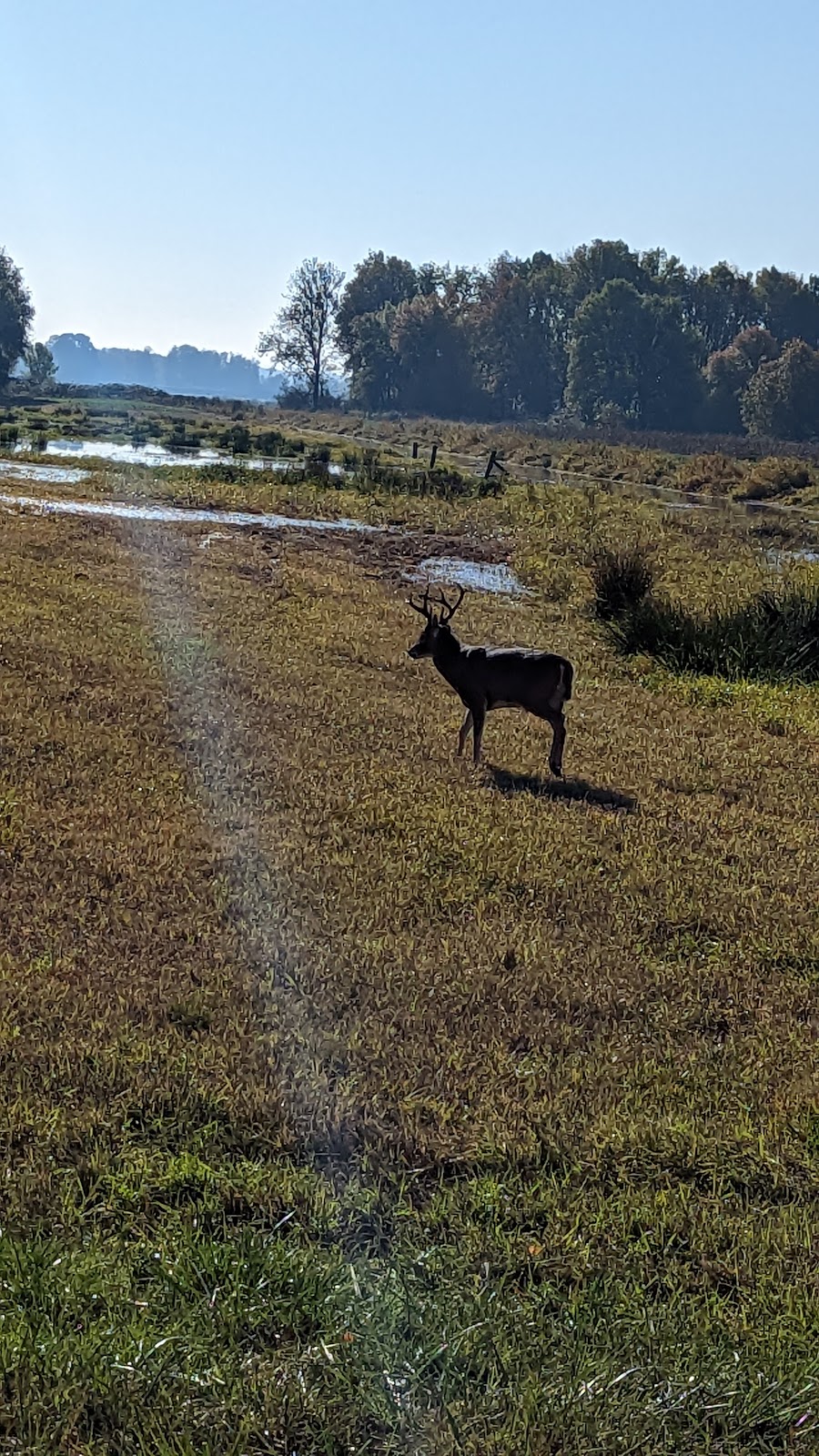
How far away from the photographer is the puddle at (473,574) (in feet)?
62.3

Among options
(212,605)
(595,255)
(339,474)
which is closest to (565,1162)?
(212,605)

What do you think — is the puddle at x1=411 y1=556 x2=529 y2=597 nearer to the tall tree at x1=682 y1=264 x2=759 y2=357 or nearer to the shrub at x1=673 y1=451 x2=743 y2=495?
the shrub at x1=673 y1=451 x2=743 y2=495

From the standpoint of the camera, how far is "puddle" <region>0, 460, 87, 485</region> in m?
28.7

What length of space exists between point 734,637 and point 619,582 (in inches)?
94.5

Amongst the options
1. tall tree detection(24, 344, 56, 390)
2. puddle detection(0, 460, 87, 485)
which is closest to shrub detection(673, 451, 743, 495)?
puddle detection(0, 460, 87, 485)

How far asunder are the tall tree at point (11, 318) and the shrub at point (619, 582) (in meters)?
83.0

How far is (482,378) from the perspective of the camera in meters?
105

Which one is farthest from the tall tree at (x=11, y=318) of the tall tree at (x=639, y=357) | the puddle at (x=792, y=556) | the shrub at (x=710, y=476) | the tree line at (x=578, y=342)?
the puddle at (x=792, y=556)

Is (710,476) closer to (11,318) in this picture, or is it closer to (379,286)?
(11,318)

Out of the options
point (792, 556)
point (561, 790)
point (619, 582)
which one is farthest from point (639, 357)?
point (561, 790)

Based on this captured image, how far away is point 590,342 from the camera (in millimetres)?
91688

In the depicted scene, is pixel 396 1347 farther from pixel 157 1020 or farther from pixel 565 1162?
pixel 157 1020

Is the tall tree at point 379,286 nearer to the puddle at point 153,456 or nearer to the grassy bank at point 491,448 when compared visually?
the grassy bank at point 491,448

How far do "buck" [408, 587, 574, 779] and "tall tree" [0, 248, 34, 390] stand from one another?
293ft
